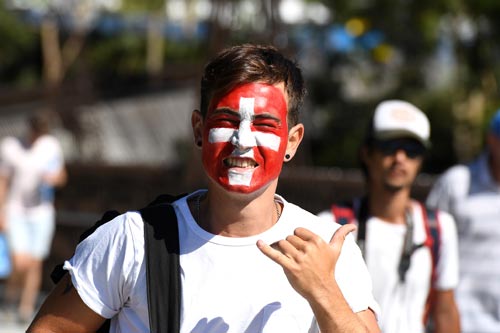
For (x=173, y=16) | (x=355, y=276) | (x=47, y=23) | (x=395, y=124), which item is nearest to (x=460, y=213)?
(x=395, y=124)

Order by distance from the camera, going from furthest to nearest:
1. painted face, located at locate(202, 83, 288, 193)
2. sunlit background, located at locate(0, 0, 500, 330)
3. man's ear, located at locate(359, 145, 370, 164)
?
1. sunlit background, located at locate(0, 0, 500, 330)
2. man's ear, located at locate(359, 145, 370, 164)
3. painted face, located at locate(202, 83, 288, 193)

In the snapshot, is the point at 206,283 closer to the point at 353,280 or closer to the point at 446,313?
the point at 353,280

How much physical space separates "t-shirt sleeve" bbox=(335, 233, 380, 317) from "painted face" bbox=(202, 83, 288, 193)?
295 mm

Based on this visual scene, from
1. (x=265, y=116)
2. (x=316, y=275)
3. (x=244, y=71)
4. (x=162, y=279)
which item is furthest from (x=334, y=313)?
(x=244, y=71)

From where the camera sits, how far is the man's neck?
15.4ft

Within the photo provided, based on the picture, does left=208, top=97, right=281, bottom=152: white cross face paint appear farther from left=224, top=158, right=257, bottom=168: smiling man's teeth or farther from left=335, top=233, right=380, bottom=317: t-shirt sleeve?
left=335, top=233, right=380, bottom=317: t-shirt sleeve

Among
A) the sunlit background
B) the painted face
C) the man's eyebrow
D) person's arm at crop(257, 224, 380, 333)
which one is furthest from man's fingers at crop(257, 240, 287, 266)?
the sunlit background

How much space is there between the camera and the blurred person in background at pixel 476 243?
18.0 feet

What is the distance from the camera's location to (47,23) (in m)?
30.0

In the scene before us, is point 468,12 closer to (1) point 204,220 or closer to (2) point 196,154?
(2) point 196,154

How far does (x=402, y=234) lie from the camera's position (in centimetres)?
462

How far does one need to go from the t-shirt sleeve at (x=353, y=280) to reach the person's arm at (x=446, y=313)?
1.83 m

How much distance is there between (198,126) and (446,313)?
2114 mm

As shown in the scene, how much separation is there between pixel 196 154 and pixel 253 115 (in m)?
8.08
